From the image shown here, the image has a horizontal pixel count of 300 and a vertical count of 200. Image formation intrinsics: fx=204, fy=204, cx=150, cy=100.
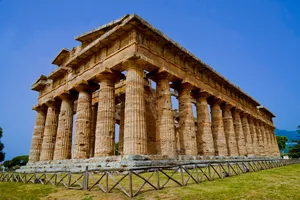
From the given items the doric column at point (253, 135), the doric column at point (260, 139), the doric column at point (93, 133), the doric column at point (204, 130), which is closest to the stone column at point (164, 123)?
the doric column at point (204, 130)

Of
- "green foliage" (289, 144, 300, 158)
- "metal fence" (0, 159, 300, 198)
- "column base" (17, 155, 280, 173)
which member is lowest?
"metal fence" (0, 159, 300, 198)

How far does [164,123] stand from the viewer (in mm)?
15016

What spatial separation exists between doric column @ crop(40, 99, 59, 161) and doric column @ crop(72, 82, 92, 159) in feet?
19.2

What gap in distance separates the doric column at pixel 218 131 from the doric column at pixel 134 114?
434 inches

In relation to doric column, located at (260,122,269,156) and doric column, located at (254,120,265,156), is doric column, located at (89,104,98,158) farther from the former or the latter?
doric column, located at (260,122,269,156)

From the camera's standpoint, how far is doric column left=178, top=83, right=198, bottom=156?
1664cm

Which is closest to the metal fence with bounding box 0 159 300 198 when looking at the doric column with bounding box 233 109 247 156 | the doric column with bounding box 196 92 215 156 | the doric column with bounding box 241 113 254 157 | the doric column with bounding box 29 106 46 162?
the doric column with bounding box 196 92 215 156

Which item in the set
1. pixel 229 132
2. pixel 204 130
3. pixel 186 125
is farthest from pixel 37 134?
pixel 229 132

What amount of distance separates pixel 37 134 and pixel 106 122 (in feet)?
42.3

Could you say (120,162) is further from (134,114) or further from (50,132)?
(50,132)

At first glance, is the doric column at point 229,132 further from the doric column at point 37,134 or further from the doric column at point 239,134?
the doric column at point 37,134

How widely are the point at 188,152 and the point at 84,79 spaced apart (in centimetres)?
1071

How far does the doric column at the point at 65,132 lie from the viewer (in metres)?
18.2

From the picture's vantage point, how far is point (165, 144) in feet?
47.5
